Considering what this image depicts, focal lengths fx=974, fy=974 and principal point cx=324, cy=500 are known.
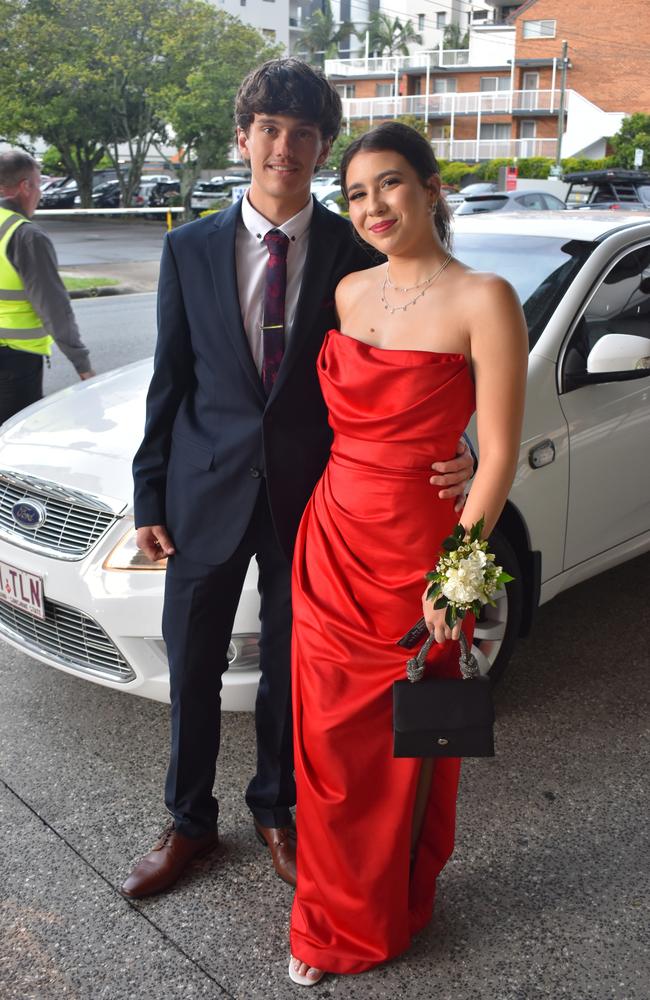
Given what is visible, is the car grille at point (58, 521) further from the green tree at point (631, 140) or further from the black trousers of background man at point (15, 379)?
the green tree at point (631, 140)

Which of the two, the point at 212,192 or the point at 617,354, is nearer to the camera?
the point at 617,354

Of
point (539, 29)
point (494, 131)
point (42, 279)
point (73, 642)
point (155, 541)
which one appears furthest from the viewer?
point (494, 131)

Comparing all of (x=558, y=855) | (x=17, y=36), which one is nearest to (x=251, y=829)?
(x=558, y=855)

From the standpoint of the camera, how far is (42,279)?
4359 millimetres

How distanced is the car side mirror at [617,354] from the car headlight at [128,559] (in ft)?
5.19

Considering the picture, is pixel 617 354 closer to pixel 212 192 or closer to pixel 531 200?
pixel 531 200

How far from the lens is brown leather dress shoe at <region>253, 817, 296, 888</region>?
257cm

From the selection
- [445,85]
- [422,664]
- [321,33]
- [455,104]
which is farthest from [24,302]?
[321,33]

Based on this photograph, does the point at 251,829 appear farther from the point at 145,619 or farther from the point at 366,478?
the point at 366,478

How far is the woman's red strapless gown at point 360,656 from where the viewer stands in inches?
84.2

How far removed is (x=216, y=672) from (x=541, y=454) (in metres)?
1.35

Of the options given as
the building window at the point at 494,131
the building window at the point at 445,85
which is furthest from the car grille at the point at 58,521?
the building window at the point at 445,85

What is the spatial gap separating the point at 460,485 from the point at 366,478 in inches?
8.3

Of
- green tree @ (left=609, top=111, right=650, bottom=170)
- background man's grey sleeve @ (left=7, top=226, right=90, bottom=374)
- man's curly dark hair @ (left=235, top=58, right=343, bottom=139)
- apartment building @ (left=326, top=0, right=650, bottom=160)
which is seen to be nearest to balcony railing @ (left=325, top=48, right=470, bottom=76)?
apartment building @ (left=326, top=0, right=650, bottom=160)
